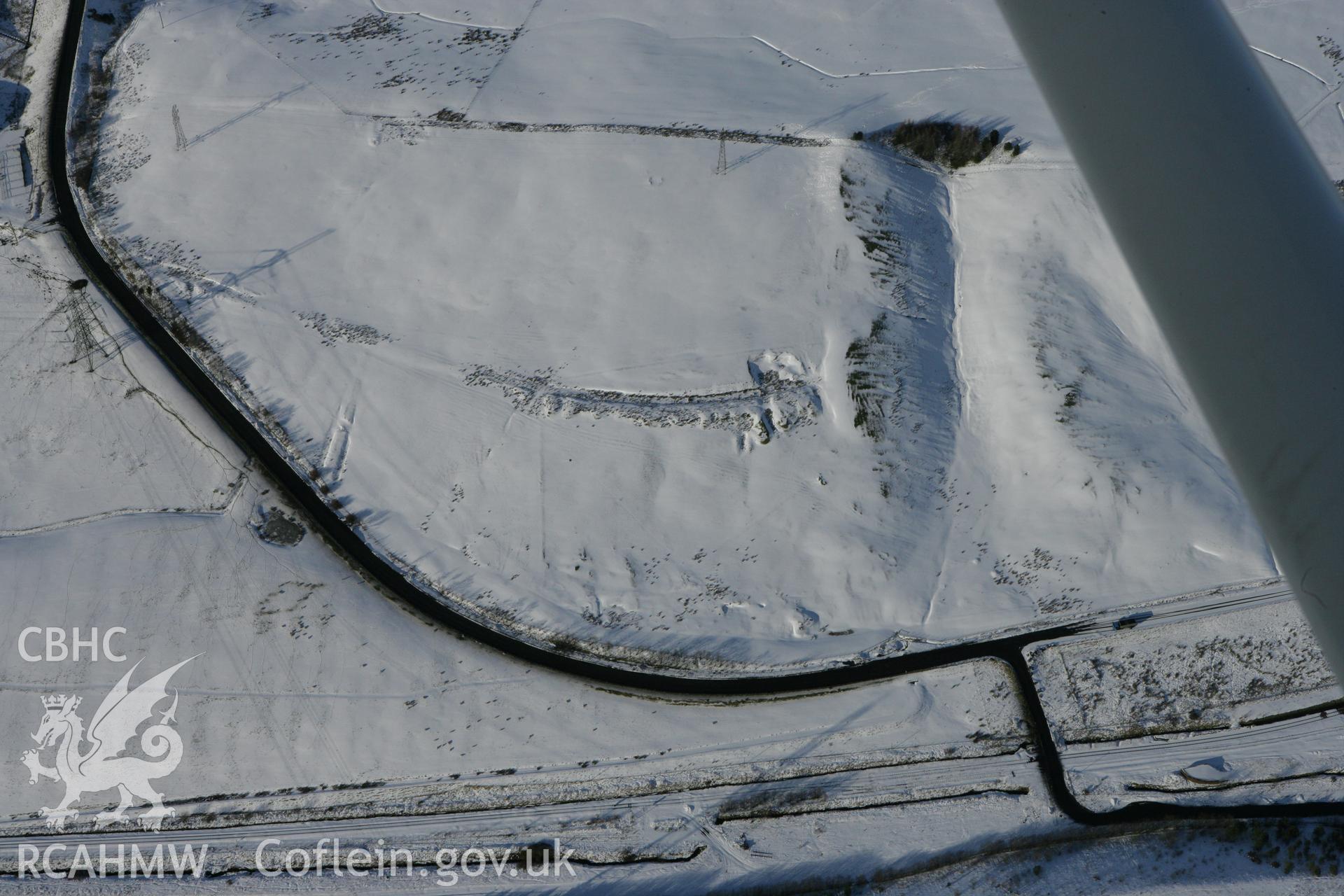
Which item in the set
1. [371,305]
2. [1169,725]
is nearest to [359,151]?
[371,305]

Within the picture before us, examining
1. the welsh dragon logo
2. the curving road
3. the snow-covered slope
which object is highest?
the snow-covered slope

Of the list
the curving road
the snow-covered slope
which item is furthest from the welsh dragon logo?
the snow-covered slope

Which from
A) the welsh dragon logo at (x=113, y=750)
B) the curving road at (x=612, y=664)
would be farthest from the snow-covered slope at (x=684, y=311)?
the welsh dragon logo at (x=113, y=750)

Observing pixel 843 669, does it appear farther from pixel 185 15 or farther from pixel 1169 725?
pixel 185 15

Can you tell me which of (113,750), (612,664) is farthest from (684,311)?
(113,750)

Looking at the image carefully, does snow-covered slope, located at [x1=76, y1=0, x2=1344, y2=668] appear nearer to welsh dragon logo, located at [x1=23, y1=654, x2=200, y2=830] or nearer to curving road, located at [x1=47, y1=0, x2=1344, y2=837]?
curving road, located at [x1=47, y1=0, x2=1344, y2=837]

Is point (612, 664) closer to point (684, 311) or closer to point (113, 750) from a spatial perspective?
point (684, 311)
